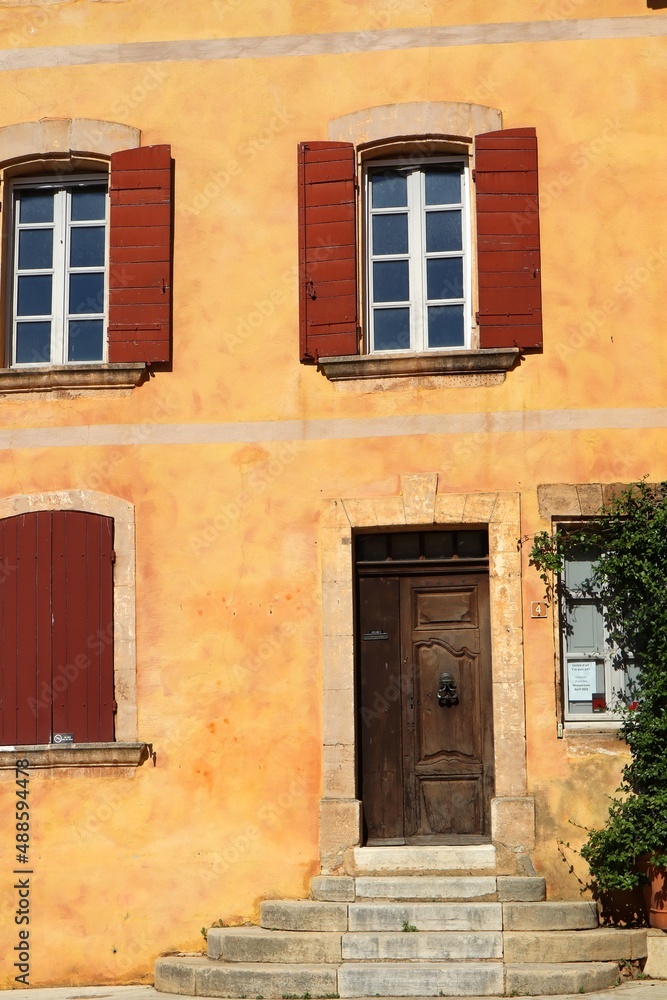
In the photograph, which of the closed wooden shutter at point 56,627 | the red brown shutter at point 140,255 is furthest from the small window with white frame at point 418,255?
the closed wooden shutter at point 56,627

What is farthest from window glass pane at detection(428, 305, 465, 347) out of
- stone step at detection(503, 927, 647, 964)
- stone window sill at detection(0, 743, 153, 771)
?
stone step at detection(503, 927, 647, 964)

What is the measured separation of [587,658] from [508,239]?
9.71ft

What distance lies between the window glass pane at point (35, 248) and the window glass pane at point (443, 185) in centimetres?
281

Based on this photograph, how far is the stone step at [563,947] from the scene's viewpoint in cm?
834

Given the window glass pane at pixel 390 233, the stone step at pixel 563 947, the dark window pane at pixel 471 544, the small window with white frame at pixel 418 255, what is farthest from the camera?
the window glass pane at pixel 390 233

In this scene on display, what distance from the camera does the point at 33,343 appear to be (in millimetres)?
10156

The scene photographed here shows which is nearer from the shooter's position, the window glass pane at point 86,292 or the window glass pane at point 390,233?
the window glass pane at point 390,233

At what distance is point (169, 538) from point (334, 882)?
8.49ft

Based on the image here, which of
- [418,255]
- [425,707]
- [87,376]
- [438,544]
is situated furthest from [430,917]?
[418,255]

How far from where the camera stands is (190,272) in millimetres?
9914

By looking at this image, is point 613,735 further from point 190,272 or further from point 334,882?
point 190,272

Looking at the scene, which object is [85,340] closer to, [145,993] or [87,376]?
[87,376]

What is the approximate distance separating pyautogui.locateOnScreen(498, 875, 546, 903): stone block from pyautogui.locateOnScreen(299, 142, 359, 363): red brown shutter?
370 cm

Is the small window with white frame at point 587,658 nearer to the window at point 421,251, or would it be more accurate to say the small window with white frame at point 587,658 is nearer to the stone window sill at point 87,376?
the window at point 421,251
